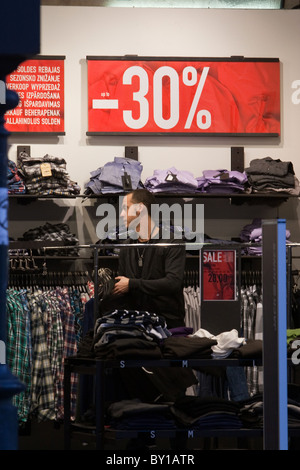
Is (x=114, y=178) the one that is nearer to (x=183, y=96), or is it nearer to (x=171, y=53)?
(x=183, y=96)

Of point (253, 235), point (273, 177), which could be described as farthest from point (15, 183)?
point (273, 177)

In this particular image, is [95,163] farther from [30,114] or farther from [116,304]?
[116,304]

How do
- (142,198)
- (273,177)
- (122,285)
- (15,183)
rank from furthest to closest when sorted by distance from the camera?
(273,177) → (15,183) → (142,198) → (122,285)

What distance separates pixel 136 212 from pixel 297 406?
5.12 ft

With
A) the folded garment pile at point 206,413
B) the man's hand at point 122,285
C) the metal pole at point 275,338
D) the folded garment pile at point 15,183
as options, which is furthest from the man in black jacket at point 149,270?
the metal pole at point 275,338

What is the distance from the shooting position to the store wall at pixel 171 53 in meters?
7.14

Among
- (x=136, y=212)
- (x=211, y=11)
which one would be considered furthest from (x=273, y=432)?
(x=211, y=11)

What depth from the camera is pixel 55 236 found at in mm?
6594

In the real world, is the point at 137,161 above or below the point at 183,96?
below

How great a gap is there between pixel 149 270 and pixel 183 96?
2561 millimetres

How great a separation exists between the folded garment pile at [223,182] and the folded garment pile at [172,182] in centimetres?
9
